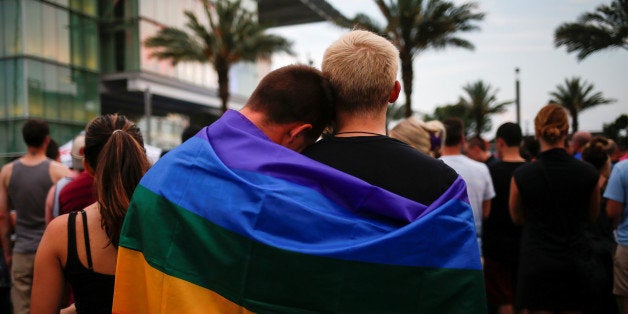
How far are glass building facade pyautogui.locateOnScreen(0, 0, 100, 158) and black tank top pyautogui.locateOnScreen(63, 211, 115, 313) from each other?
2295 centimetres

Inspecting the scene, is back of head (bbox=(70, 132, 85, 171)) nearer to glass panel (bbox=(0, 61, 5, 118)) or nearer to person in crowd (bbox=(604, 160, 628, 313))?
person in crowd (bbox=(604, 160, 628, 313))

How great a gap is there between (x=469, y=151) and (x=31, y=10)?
21946 millimetres

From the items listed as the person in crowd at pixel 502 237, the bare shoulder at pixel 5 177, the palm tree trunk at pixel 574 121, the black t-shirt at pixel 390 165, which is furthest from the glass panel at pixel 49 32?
the palm tree trunk at pixel 574 121

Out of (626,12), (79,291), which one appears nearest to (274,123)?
(79,291)

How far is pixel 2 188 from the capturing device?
5090mm

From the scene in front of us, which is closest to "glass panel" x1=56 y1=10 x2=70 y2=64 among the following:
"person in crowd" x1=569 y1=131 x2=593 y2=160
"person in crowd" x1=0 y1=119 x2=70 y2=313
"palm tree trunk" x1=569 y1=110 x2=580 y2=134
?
"person in crowd" x1=0 y1=119 x2=70 y2=313

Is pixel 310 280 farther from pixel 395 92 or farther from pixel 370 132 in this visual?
pixel 395 92

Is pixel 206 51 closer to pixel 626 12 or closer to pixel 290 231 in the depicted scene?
pixel 626 12

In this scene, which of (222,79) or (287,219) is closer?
(287,219)

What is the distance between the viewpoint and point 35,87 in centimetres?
2317

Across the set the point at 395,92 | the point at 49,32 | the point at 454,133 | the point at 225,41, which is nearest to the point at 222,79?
the point at 225,41

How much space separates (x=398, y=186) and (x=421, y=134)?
232cm

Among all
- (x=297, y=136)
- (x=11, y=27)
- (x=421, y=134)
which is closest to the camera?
(x=297, y=136)

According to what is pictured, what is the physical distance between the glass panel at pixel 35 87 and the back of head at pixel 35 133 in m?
20.0
